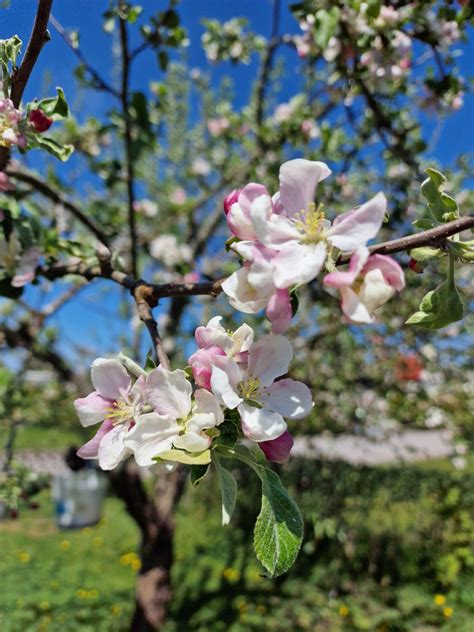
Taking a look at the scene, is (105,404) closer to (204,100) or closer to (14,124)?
(14,124)

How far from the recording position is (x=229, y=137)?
3.65 meters

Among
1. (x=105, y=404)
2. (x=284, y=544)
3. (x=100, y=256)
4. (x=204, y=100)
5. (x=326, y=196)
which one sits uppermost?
(x=204, y=100)

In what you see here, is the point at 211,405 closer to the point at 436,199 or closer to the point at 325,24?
the point at 436,199

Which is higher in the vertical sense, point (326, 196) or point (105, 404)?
point (326, 196)

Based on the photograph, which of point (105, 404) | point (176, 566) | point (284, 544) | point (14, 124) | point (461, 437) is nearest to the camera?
point (284, 544)

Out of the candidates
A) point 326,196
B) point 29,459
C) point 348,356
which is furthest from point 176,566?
point 29,459

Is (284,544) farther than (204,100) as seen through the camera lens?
No

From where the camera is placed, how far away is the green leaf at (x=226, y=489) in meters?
0.62

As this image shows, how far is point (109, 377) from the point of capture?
28.1 inches

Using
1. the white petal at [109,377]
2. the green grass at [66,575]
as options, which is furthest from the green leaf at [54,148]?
the green grass at [66,575]

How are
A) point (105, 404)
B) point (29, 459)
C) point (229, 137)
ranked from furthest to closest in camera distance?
1. point (29, 459)
2. point (229, 137)
3. point (105, 404)

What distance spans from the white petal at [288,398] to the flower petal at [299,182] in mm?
216

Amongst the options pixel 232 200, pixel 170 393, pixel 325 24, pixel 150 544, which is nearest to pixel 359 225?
pixel 232 200

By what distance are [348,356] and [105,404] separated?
3.19 m
